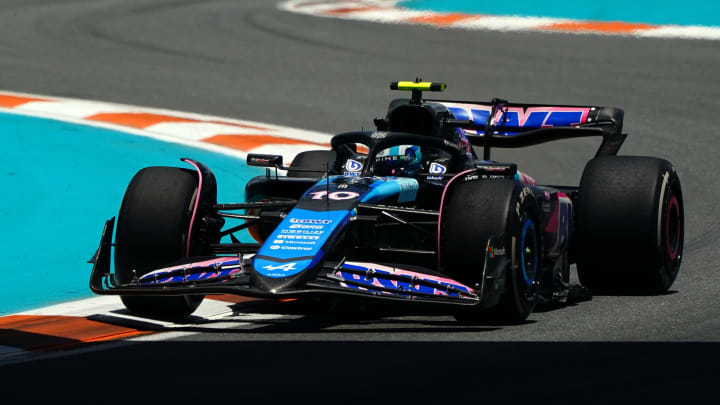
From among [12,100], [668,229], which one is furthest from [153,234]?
[12,100]

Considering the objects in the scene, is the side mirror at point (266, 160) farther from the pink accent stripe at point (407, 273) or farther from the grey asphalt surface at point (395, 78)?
the pink accent stripe at point (407, 273)

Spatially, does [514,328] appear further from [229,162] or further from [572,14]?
[572,14]

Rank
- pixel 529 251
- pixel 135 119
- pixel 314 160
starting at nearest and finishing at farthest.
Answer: pixel 529 251 < pixel 314 160 < pixel 135 119

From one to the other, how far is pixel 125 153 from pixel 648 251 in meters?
5.67

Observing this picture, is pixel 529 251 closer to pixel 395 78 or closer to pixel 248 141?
pixel 248 141

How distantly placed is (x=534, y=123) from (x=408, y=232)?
231 centimetres

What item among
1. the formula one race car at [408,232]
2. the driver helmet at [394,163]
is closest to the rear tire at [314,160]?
the formula one race car at [408,232]

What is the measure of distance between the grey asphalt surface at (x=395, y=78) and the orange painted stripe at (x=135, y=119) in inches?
37.7

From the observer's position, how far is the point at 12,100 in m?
14.5

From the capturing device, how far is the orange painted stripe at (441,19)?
2125 centimetres

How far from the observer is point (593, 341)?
646 cm

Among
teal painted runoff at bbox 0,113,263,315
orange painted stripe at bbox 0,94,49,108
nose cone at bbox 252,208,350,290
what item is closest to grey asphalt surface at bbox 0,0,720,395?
nose cone at bbox 252,208,350,290

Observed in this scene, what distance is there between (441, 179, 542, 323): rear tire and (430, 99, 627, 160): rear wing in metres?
1.99

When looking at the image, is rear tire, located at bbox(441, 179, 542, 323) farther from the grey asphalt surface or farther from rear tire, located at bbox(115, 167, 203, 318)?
rear tire, located at bbox(115, 167, 203, 318)
